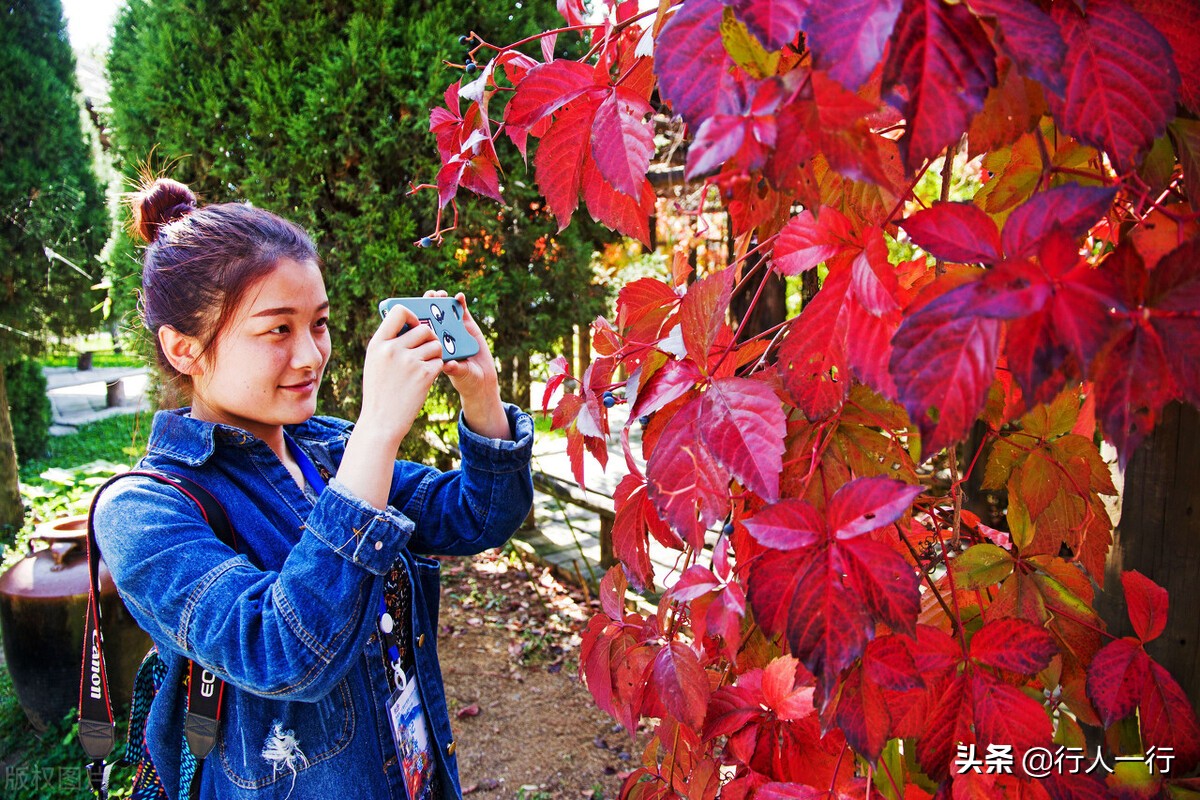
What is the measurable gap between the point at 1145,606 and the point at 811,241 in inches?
22.7

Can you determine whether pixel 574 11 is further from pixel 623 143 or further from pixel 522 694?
pixel 522 694

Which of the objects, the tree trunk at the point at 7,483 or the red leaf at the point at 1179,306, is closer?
the red leaf at the point at 1179,306

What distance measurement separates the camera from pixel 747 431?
0.60 m

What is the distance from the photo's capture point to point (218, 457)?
1337 mm

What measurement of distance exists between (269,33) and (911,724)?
3909mm

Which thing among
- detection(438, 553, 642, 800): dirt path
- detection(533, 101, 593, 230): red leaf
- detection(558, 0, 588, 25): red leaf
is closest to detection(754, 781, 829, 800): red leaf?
detection(533, 101, 593, 230): red leaf

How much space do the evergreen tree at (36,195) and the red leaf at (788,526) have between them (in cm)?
651

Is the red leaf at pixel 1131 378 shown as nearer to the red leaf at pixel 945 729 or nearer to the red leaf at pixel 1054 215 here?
the red leaf at pixel 1054 215

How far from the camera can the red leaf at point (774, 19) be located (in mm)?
445

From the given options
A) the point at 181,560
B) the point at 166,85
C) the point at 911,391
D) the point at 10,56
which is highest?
the point at 10,56

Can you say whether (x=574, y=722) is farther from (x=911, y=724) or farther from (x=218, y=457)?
(x=911, y=724)

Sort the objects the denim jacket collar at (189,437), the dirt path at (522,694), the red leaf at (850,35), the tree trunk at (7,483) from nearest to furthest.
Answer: the red leaf at (850,35)
the denim jacket collar at (189,437)
the dirt path at (522,694)
the tree trunk at (7,483)

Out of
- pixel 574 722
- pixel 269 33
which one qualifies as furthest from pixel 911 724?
pixel 269 33

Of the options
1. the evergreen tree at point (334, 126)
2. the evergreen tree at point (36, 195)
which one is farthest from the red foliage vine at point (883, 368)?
the evergreen tree at point (36, 195)
